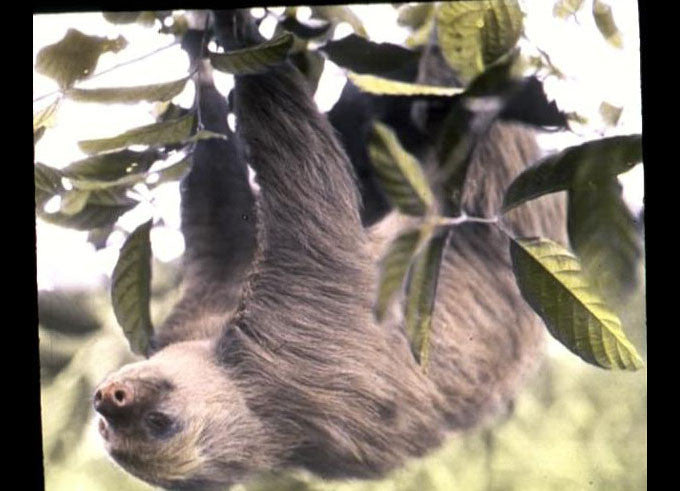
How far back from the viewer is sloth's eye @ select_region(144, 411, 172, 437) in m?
1.62

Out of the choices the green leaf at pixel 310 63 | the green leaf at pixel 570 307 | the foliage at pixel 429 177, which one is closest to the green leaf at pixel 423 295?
the foliage at pixel 429 177

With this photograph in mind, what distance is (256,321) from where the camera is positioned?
1.63 meters

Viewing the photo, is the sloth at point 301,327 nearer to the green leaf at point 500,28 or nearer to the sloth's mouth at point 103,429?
the sloth's mouth at point 103,429

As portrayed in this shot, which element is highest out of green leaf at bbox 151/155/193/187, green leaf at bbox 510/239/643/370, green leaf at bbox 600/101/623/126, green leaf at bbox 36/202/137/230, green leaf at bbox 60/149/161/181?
green leaf at bbox 600/101/623/126

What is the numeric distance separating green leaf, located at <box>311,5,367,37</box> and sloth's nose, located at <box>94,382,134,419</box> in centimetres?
78

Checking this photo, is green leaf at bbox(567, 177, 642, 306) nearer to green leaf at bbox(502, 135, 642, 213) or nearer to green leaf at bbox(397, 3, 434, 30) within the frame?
green leaf at bbox(502, 135, 642, 213)

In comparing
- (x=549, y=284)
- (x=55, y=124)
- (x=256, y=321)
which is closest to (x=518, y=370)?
(x=549, y=284)

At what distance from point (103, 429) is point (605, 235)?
3.27ft

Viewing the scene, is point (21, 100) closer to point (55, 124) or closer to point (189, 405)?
point (55, 124)

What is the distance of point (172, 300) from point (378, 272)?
40cm

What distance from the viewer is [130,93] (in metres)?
1.56

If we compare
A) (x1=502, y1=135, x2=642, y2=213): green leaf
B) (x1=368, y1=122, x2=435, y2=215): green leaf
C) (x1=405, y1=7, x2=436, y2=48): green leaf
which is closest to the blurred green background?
(x1=502, y1=135, x2=642, y2=213): green leaf

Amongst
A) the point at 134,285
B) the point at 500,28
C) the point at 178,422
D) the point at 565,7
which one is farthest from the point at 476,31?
the point at 178,422

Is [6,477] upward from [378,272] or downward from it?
downward
